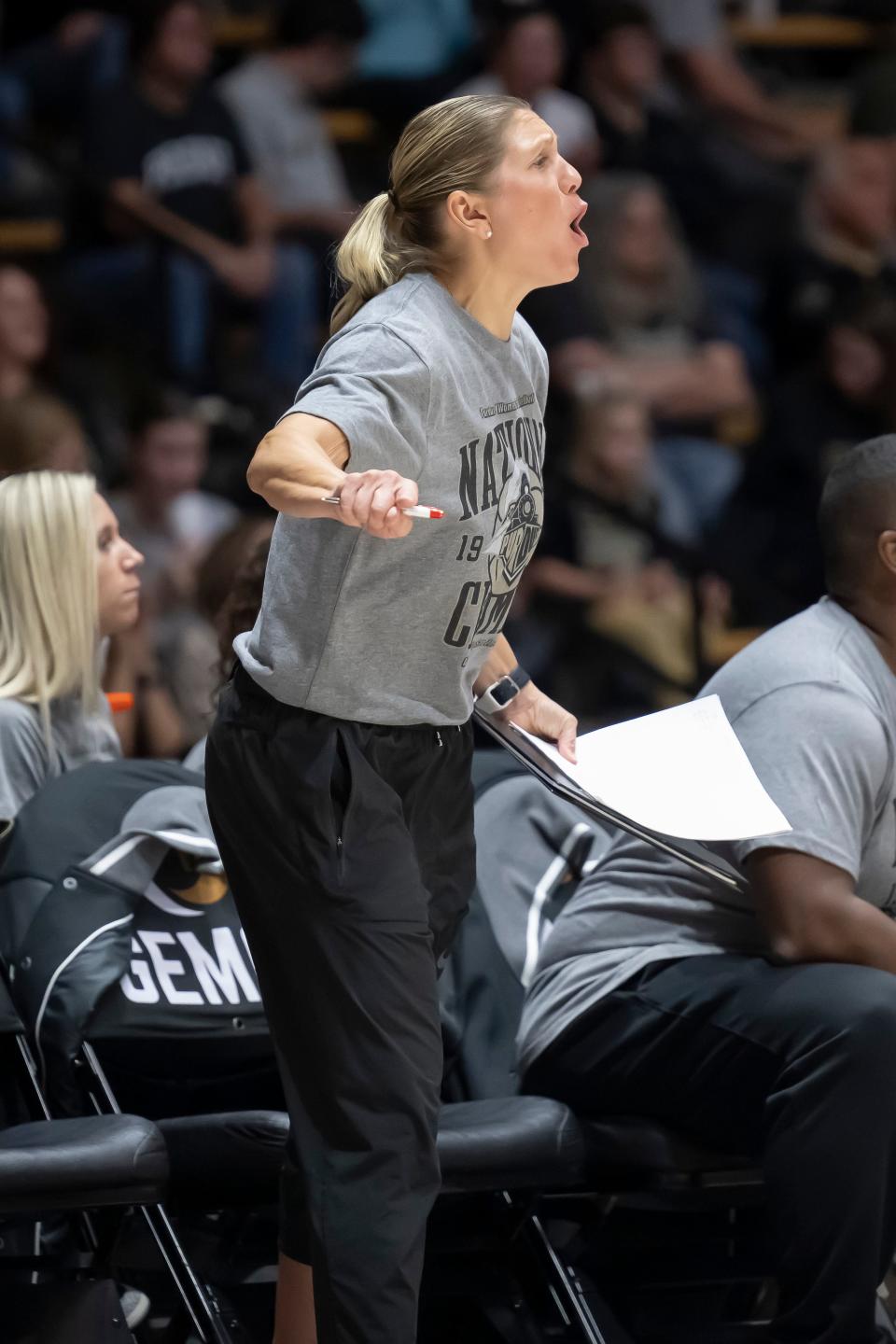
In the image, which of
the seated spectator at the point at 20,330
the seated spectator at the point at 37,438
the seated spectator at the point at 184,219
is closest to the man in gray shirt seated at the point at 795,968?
the seated spectator at the point at 37,438

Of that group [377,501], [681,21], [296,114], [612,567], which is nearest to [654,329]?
[612,567]

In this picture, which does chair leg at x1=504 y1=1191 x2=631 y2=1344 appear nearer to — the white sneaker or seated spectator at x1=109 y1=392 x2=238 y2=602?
the white sneaker

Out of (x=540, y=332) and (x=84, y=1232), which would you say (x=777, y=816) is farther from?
(x=540, y=332)

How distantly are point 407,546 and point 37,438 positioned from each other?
2.76 metres

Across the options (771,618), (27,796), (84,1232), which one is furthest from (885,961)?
(771,618)

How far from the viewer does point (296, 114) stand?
19.4 feet

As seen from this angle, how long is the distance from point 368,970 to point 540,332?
3888mm

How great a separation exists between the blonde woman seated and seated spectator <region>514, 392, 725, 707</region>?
87.6 inches

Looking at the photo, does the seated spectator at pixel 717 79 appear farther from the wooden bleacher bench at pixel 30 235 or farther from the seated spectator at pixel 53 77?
the wooden bleacher bench at pixel 30 235

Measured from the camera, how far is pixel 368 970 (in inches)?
73.5

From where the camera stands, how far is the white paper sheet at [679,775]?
2174mm

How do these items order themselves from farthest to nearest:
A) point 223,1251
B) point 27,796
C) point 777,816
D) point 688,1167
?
point 27,796 → point 223,1251 → point 688,1167 → point 777,816

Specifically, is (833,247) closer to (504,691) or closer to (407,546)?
(504,691)

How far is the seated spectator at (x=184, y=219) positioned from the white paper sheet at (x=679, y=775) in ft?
10.4
